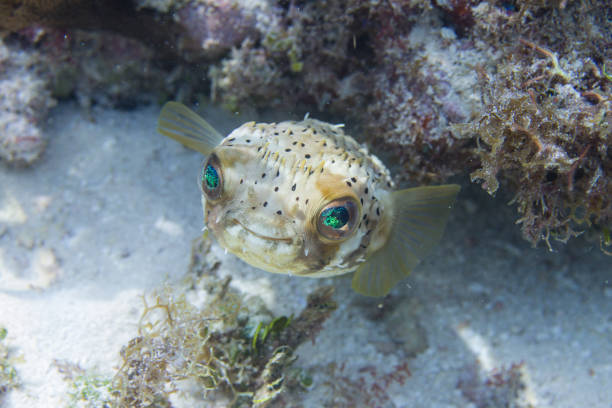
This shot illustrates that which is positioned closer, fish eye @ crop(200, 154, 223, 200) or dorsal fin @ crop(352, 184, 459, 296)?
fish eye @ crop(200, 154, 223, 200)

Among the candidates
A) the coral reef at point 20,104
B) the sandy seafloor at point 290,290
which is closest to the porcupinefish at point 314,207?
the sandy seafloor at point 290,290

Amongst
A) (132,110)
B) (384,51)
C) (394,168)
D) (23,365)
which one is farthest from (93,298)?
(384,51)

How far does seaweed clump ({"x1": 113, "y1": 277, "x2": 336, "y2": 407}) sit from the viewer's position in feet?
Result: 8.23

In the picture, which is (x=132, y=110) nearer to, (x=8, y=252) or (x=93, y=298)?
(x=8, y=252)

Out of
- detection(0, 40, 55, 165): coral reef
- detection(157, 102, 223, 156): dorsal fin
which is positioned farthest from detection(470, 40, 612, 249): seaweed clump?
detection(0, 40, 55, 165): coral reef

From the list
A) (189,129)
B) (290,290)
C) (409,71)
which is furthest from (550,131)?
(189,129)

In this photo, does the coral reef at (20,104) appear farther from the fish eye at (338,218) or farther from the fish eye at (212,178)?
the fish eye at (338,218)

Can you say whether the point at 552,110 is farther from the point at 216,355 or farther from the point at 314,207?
the point at 216,355

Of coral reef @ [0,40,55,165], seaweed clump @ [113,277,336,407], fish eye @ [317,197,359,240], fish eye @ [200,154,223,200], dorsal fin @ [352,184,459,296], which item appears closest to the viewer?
fish eye @ [317,197,359,240]

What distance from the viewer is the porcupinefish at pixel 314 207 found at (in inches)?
84.0

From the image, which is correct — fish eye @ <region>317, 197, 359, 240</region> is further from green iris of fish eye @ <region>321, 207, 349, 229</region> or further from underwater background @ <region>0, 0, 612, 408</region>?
underwater background @ <region>0, 0, 612, 408</region>

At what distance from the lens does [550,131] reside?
2.42 meters

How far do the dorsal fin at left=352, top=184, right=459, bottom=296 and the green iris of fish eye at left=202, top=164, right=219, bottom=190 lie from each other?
4.06ft

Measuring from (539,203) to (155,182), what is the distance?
12.1 ft
